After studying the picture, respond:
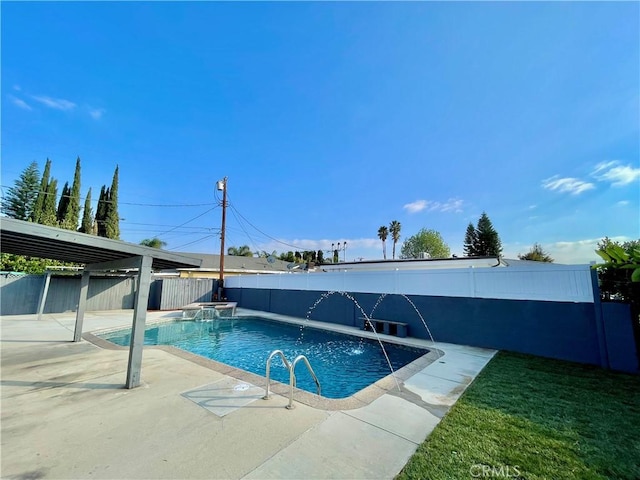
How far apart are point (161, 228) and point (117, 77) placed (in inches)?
1092

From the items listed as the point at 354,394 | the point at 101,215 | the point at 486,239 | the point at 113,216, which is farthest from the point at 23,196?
the point at 486,239

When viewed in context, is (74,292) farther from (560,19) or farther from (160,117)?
(560,19)

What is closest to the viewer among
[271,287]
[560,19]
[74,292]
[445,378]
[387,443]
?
[387,443]

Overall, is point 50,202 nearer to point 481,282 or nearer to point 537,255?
point 481,282

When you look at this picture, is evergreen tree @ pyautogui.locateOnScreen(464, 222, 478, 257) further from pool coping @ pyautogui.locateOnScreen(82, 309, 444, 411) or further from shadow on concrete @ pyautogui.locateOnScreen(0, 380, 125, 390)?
shadow on concrete @ pyautogui.locateOnScreen(0, 380, 125, 390)

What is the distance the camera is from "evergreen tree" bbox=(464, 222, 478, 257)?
46062 millimetres

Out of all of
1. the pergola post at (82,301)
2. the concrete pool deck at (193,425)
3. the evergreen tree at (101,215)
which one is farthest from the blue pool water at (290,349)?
the evergreen tree at (101,215)

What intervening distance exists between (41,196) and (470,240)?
5757 cm

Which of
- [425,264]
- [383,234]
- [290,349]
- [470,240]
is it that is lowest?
[290,349]

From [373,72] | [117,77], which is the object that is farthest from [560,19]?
[117,77]

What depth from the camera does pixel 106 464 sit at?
2574mm
